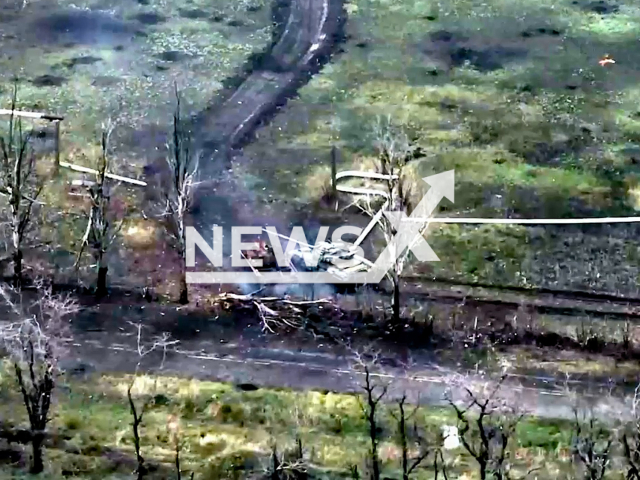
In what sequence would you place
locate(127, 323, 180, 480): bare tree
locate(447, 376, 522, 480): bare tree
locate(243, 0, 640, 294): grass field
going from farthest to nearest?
locate(243, 0, 640, 294): grass field, locate(447, 376, 522, 480): bare tree, locate(127, 323, 180, 480): bare tree

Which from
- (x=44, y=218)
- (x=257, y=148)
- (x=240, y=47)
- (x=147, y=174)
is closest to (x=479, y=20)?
(x=240, y=47)

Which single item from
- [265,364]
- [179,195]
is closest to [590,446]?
[265,364]

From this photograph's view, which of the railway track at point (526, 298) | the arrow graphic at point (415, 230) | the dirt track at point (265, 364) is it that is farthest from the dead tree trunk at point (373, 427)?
→ the railway track at point (526, 298)

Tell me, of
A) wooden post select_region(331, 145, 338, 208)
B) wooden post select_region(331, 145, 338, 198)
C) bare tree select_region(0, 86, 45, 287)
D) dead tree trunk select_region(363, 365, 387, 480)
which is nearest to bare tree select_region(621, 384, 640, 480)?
dead tree trunk select_region(363, 365, 387, 480)

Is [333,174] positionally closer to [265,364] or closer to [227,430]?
[265,364]

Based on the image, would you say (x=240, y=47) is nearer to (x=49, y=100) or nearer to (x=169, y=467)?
(x=49, y=100)

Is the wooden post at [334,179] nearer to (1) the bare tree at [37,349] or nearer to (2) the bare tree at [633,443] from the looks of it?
(1) the bare tree at [37,349]

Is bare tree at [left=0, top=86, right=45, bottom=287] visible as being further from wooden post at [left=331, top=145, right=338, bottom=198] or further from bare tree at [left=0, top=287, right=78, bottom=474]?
wooden post at [left=331, top=145, right=338, bottom=198]
